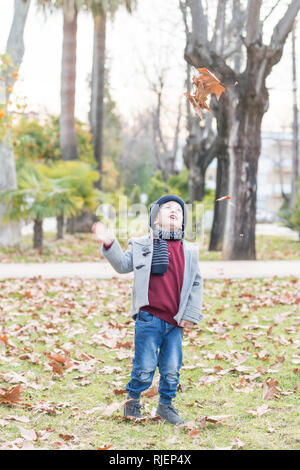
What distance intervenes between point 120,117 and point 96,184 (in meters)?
30.5

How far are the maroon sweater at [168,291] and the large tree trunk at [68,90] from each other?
51.5 ft

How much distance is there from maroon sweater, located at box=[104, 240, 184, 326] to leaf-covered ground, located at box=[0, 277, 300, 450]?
781mm

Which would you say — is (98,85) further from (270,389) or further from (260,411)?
(260,411)

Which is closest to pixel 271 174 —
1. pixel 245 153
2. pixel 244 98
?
pixel 245 153

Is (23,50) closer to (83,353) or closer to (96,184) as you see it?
(96,184)

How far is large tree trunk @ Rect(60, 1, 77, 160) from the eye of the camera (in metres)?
19.3

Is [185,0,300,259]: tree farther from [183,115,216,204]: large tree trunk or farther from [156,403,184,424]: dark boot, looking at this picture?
[156,403,184,424]: dark boot

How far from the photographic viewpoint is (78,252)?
50.5ft

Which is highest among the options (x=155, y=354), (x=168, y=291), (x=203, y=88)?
(x=203, y=88)

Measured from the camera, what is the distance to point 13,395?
4578 millimetres

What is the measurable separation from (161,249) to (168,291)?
286 millimetres

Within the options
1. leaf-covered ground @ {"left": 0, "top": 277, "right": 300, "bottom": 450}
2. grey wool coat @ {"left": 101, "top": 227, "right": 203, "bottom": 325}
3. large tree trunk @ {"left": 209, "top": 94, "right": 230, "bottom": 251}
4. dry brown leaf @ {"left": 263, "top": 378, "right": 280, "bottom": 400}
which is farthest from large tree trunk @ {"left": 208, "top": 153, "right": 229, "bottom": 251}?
grey wool coat @ {"left": 101, "top": 227, "right": 203, "bottom": 325}

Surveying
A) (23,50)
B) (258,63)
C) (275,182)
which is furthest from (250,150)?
(275,182)
